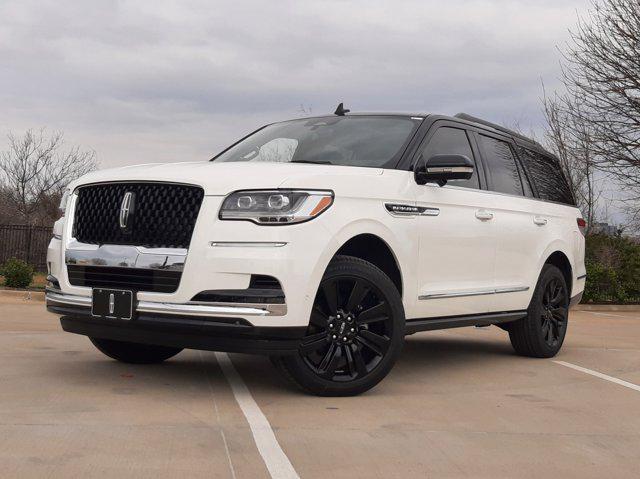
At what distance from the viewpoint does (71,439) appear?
4102 mm

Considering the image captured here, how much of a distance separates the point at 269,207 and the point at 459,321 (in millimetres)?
2211

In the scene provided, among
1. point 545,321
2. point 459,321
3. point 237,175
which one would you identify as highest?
point 237,175

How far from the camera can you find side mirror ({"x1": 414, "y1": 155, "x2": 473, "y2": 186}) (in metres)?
5.89

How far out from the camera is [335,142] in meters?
6.27

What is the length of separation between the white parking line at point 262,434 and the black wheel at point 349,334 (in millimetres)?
340

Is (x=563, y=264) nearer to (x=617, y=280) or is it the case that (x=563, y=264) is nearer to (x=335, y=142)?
(x=335, y=142)

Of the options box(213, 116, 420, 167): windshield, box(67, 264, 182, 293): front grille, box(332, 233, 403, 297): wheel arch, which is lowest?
box(67, 264, 182, 293): front grille

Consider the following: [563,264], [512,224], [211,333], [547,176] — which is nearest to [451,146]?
[512,224]

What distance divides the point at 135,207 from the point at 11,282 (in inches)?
488

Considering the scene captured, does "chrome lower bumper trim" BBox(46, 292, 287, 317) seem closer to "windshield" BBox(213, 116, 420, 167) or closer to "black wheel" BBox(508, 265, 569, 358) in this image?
"windshield" BBox(213, 116, 420, 167)

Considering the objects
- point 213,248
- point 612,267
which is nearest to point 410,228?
point 213,248

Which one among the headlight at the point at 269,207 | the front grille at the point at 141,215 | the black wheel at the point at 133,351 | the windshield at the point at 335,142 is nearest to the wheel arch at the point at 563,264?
the windshield at the point at 335,142

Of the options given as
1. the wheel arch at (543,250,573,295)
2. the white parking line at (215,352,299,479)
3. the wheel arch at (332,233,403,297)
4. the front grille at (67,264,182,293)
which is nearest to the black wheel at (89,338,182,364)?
the white parking line at (215,352,299,479)

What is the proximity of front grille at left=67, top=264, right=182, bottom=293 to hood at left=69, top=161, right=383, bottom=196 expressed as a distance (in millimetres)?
552
